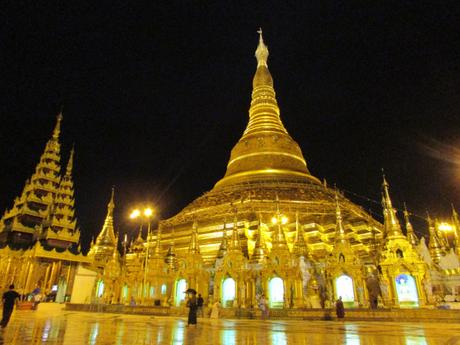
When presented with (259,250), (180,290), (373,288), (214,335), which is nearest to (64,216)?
(180,290)

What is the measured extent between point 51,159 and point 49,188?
3996 mm

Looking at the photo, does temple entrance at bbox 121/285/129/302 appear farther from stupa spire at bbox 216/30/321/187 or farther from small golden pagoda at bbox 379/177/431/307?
small golden pagoda at bbox 379/177/431/307

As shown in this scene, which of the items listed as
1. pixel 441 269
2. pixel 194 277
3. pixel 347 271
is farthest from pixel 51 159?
pixel 441 269

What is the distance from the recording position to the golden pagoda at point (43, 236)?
1192 inches

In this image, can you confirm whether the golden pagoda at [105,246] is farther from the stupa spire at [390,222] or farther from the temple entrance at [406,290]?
the temple entrance at [406,290]

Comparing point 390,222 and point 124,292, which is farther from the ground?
point 390,222

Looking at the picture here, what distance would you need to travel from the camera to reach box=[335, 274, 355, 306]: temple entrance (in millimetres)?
18641

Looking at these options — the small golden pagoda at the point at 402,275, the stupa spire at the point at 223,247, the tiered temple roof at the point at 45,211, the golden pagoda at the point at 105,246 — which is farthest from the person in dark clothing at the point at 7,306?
the tiered temple roof at the point at 45,211

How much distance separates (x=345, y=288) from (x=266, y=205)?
10.0 meters

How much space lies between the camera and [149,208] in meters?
19.4

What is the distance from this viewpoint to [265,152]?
35.2 meters

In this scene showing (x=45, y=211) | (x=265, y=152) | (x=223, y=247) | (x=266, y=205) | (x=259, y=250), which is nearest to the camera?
(x=259, y=250)

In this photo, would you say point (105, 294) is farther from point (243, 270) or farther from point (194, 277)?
point (243, 270)

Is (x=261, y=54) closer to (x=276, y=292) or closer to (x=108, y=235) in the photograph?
(x=108, y=235)
